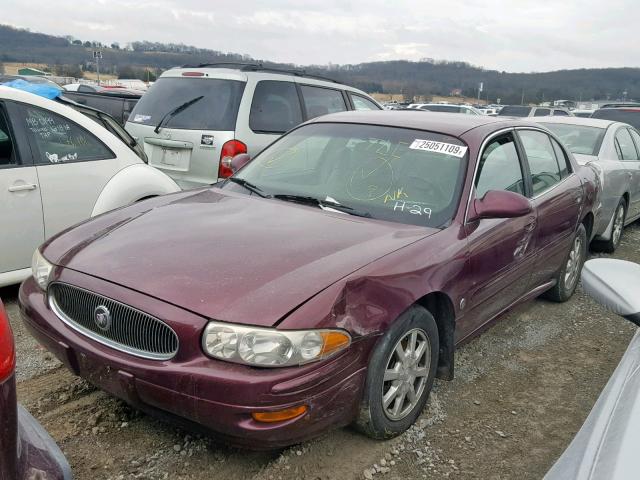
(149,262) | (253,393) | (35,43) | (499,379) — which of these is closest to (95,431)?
(149,262)

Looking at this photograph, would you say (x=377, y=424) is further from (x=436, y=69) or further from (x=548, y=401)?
(x=436, y=69)

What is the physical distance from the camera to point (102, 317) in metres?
2.50

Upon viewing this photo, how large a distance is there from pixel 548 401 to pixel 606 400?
170cm

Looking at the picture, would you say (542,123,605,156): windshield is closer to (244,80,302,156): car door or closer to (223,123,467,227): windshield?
(244,80,302,156): car door

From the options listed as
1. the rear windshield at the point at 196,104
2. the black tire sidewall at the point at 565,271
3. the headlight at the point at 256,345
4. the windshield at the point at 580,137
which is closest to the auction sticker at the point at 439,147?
the headlight at the point at 256,345

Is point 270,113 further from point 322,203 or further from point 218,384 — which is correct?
point 218,384

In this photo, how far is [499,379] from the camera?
12.1 feet

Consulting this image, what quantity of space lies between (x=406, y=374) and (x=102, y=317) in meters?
1.43

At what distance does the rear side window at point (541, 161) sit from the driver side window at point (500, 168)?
0.22 meters

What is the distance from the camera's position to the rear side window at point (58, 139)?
14.1ft

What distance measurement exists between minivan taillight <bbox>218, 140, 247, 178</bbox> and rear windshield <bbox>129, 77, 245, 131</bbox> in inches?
7.0

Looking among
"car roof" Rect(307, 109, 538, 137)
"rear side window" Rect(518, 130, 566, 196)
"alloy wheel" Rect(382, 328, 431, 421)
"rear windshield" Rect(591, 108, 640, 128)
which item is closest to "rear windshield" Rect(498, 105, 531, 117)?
"rear windshield" Rect(591, 108, 640, 128)

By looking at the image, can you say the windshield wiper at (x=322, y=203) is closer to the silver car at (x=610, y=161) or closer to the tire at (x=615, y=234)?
the silver car at (x=610, y=161)

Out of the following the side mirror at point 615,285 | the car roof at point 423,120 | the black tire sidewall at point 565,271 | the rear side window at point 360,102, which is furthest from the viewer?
the rear side window at point 360,102
